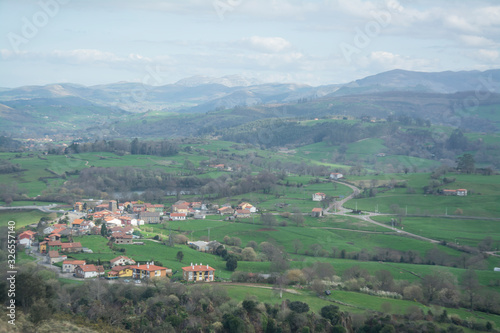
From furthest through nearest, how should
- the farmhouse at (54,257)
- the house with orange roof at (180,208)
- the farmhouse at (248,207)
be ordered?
1. the farmhouse at (248,207)
2. the house with orange roof at (180,208)
3. the farmhouse at (54,257)

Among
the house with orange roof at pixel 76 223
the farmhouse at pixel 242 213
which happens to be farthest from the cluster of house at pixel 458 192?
the house with orange roof at pixel 76 223

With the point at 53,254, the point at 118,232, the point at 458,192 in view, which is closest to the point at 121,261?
the point at 53,254

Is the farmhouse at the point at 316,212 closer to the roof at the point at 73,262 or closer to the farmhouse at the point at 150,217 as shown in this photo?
the farmhouse at the point at 150,217

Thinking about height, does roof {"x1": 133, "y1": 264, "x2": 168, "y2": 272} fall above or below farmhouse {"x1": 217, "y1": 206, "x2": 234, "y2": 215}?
below

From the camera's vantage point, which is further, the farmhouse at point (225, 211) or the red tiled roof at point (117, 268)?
the farmhouse at point (225, 211)

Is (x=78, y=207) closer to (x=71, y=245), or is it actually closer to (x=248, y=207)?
(x=248, y=207)

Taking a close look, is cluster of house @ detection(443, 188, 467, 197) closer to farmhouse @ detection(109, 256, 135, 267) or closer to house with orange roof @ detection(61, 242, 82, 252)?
farmhouse @ detection(109, 256, 135, 267)

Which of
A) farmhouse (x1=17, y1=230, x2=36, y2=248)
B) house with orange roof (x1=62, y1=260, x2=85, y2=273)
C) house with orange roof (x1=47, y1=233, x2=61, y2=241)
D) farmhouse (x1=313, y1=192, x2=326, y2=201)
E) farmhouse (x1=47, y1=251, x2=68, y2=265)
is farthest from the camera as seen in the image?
farmhouse (x1=313, y1=192, x2=326, y2=201)

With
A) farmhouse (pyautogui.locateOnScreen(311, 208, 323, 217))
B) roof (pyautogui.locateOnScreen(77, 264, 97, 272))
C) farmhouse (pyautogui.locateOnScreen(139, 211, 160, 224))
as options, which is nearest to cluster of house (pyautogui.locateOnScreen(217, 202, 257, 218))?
farmhouse (pyautogui.locateOnScreen(311, 208, 323, 217))
